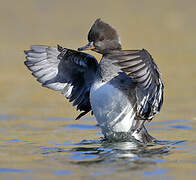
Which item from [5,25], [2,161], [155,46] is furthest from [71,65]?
[5,25]

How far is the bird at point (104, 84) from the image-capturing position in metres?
8.48

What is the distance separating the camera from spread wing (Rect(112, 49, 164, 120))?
7457mm

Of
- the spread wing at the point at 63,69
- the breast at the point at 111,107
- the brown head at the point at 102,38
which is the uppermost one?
the brown head at the point at 102,38

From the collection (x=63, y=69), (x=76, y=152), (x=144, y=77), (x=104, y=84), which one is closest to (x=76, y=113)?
(x=63, y=69)

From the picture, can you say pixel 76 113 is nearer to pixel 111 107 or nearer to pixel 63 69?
pixel 63 69

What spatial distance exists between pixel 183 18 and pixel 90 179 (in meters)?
16.1

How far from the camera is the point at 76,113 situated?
12117 mm

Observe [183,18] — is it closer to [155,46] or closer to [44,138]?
[155,46]

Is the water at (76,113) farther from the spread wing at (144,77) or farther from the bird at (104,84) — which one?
the spread wing at (144,77)

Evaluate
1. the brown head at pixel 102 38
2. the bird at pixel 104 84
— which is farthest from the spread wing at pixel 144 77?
the brown head at pixel 102 38

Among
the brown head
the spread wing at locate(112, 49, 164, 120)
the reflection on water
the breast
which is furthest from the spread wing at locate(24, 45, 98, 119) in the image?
the spread wing at locate(112, 49, 164, 120)

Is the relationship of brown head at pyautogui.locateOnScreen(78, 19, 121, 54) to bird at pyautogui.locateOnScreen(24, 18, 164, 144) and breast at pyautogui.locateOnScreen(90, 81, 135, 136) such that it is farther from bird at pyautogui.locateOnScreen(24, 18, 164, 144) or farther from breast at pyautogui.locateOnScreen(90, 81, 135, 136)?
breast at pyautogui.locateOnScreen(90, 81, 135, 136)

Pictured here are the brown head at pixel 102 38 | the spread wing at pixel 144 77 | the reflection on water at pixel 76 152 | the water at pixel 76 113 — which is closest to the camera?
the reflection on water at pixel 76 152

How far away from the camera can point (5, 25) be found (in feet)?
69.0
